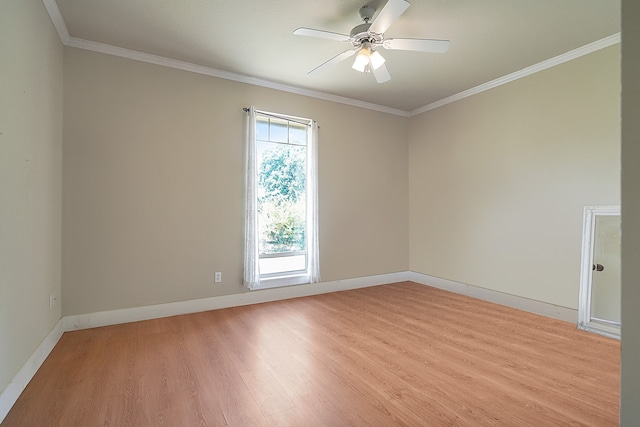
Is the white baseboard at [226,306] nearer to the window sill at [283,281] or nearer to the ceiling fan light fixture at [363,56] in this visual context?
the window sill at [283,281]

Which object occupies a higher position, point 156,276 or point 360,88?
point 360,88

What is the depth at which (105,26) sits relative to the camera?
8.86 ft

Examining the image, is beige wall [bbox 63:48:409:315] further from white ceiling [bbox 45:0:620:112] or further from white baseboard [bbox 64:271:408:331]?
white ceiling [bbox 45:0:620:112]

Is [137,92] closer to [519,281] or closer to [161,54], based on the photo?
[161,54]

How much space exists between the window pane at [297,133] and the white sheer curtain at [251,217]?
558 millimetres

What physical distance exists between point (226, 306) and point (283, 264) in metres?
0.87

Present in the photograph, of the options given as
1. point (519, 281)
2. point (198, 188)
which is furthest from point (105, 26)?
point (519, 281)

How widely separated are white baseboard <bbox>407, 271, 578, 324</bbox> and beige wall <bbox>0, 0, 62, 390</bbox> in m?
4.56

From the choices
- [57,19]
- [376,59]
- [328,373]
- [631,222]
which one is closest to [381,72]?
[376,59]

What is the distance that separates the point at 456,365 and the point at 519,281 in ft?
6.39

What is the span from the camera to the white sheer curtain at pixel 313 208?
4.11 m

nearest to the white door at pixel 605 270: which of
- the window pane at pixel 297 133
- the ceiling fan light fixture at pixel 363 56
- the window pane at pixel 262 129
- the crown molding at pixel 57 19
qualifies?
the ceiling fan light fixture at pixel 363 56

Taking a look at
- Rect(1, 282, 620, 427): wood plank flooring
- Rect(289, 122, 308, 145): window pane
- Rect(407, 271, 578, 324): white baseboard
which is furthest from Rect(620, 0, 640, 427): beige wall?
Rect(289, 122, 308, 145): window pane

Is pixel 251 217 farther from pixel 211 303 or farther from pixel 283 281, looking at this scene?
pixel 211 303
